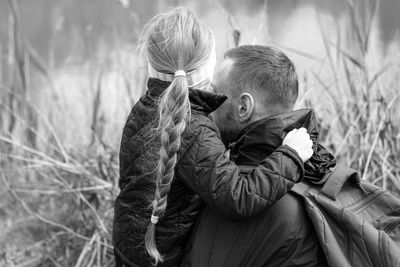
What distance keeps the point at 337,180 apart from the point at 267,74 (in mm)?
387

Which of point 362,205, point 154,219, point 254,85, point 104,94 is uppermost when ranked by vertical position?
point 254,85

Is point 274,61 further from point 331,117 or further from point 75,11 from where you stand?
point 75,11

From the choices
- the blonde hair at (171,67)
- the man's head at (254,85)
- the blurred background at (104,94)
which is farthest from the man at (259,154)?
the blurred background at (104,94)

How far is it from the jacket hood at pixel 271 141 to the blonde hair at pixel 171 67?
0.19 m

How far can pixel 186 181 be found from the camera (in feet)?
7.36

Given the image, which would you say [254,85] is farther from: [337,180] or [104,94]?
[104,94]

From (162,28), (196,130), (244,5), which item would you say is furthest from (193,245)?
(244,5)

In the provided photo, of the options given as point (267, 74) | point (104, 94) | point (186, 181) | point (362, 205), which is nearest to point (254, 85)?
point (267, 74)

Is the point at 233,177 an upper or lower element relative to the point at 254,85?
lower

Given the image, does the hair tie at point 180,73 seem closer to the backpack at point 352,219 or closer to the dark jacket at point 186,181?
the dark jacket at point 186,181

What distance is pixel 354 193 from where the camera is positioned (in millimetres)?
2248

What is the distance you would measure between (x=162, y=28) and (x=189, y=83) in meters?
0.19

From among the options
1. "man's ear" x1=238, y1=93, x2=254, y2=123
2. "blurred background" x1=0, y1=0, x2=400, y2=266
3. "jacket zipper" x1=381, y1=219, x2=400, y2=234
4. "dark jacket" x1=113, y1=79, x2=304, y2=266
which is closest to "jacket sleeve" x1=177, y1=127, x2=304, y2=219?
"dark jacket" x1=113, y1=79, x2=304, y2=266

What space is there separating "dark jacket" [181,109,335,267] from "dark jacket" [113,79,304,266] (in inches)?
2.4
